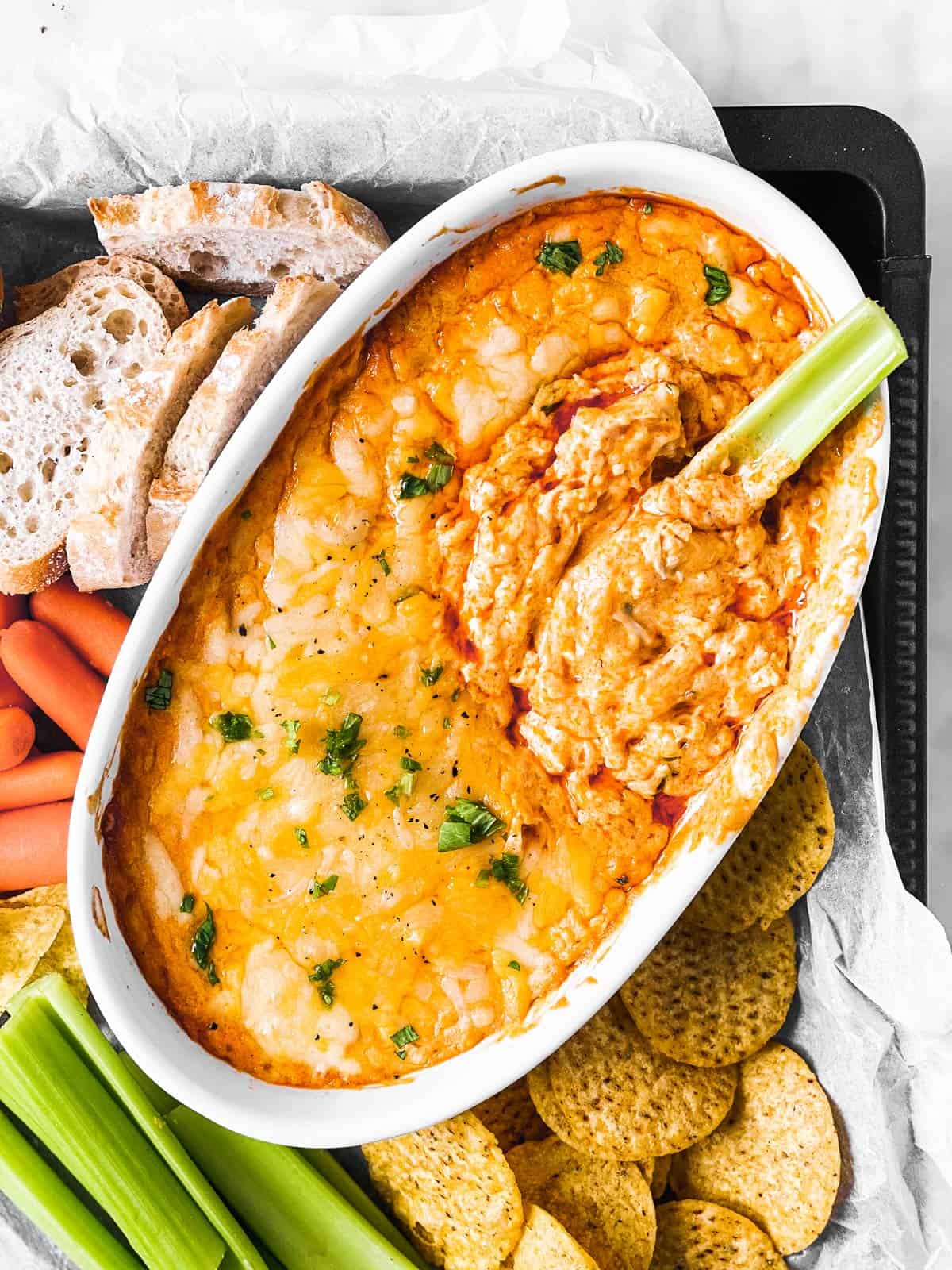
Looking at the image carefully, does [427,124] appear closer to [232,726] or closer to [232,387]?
[232,387]

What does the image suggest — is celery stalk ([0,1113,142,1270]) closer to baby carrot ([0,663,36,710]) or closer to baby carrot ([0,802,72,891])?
baby carrot ([0,802,72,891])

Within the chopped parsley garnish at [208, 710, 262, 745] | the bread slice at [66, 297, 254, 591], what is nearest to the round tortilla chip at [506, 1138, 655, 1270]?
the chopped parsley garnish at [208, 710, 262, 745]

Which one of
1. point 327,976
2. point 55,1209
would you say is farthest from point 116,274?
point 55,1209

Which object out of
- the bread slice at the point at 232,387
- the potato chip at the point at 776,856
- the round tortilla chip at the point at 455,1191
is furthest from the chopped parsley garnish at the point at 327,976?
the bread slice at the point at 232,387

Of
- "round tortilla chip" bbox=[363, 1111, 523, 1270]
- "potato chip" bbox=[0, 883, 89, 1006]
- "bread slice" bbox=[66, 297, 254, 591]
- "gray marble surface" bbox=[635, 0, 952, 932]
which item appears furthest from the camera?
"gray marble surface" bbox=[635, 0, 952, 932]

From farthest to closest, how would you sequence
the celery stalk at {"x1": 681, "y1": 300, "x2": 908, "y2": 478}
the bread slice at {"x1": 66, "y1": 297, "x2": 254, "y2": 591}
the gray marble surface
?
the gray marble surface
the bread slice at {"x1": 66, "y1": 297, "x2": 254, "y2": 591}
the celery stalk at {"x1": 681, "y1": 300, "x2": 908, "y2": 478}

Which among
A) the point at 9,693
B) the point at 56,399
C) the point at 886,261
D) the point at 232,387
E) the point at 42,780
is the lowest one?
the point at 42,780

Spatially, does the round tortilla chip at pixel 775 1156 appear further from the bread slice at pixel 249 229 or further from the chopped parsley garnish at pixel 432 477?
the bread slice at pixel 249 229

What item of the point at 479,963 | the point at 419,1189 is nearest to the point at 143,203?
the point at 479,963
